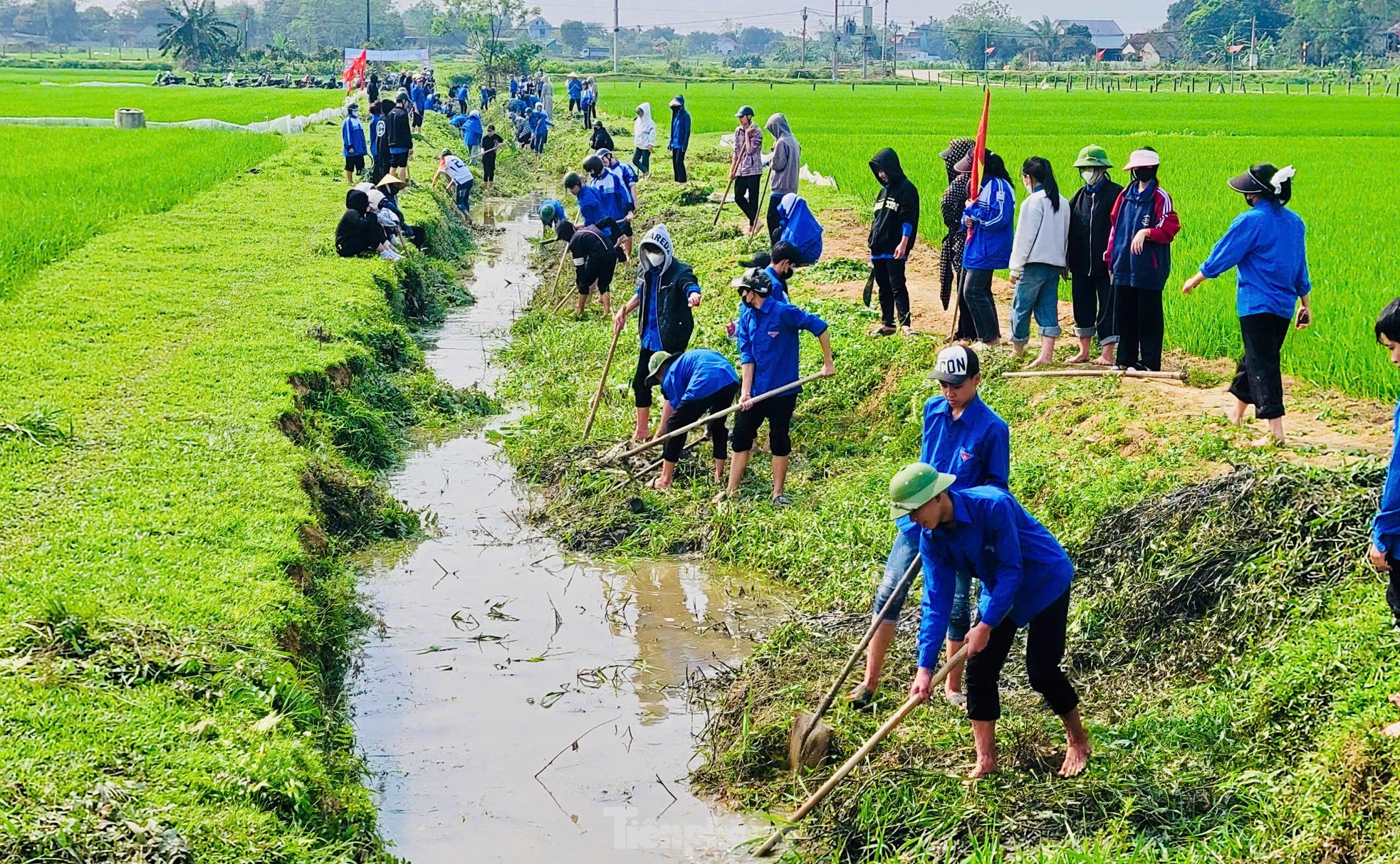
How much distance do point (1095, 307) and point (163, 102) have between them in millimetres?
42353

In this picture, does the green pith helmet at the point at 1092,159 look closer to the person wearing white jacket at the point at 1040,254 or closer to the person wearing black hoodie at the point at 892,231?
the person wearing white jacket at the point at 1040,254

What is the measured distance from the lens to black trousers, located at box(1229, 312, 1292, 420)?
326 inches

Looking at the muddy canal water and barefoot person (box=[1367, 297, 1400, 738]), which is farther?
the muddy canal water

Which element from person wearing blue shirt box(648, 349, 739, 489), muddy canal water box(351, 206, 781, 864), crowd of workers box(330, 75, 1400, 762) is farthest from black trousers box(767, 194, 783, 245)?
muddy canal water box(351, 206, 781, 864)

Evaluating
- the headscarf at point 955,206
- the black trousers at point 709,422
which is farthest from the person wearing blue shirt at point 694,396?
the headscarf at point 955,206

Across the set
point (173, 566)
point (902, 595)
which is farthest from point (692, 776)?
point (173, 566)

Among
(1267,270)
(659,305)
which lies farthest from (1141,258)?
(659,305)

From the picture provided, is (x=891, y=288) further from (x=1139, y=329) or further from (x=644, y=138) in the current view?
(x=644, y=138)

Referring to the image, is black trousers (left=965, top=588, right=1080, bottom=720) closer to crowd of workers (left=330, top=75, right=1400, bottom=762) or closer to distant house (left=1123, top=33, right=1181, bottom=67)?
crowd of workers (left=330, top=75, right=1400, bottom=762)

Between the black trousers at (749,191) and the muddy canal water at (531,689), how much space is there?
7.90 m

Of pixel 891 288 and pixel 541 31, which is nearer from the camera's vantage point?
pixel 891 288

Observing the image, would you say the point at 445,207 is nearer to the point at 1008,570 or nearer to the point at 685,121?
the point at 685,121

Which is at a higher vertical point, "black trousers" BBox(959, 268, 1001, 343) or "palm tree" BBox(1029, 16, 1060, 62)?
"palm tree" BBox(1029, 16, 1060, 62)

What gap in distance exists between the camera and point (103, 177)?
2244 centimetres
